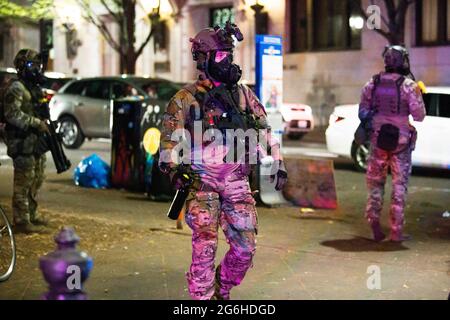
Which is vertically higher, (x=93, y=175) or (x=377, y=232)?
(x=93, y=175)

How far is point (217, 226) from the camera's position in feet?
16.4

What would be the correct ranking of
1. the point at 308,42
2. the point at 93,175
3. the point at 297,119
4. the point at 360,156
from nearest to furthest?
1. the point at 93,175
2. the point at 360,156
3. the point at 297,119
4. the point at 308,42

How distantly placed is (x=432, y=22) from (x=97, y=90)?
10.1 meters

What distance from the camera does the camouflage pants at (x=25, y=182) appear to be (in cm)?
767

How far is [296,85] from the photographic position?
2470 cm

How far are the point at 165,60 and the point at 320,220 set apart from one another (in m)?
20.6

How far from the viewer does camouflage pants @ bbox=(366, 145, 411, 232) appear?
7.47 m

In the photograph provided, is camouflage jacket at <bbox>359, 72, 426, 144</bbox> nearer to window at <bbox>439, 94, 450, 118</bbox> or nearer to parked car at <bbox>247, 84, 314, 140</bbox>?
window at <bbox>439, 94, 450, 118</bbox>

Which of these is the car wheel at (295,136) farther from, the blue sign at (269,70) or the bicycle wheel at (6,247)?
the bicycle wheel at (6,247)

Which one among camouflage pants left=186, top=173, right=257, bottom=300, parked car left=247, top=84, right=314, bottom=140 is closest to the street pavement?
camouflage pants left=186, top=173, right=257, bottom=300

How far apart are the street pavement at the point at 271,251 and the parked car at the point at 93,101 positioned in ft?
20.0

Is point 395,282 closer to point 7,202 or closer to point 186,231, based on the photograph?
point 186,231

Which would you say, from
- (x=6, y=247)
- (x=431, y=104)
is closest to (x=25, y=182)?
(x=6, y=247)

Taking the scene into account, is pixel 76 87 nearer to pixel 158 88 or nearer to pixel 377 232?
pixel 158 88
